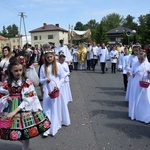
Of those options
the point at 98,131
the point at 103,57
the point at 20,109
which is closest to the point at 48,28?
the point at 103,57

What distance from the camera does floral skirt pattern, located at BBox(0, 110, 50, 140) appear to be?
356 centimetres

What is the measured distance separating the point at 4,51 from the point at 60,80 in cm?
256

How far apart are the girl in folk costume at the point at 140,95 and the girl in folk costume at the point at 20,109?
10.9 ft

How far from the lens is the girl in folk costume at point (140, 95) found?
246 inches

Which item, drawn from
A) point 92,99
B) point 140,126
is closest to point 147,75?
point 140,126

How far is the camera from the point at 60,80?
18.0ft

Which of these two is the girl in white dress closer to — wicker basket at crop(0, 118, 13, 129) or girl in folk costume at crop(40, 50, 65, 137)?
girl in folk costume at crop(40, 50, 65, 137)

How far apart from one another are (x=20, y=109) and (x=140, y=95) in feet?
12.4

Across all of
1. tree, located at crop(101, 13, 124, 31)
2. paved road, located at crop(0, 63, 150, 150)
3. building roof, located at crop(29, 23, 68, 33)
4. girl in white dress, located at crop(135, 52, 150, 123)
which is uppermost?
tree, located at crop(101, 13, 124, 31)

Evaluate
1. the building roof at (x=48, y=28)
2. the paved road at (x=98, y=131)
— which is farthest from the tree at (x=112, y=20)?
the paved road at (x=98, y=131)

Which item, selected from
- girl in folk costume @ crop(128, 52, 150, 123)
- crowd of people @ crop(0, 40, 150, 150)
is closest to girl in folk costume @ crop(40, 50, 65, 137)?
crowd of people @ crop(0, 40, 150, 150)

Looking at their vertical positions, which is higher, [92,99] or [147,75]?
[147,75]

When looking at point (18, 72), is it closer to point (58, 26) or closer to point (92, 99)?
point (92, 99)

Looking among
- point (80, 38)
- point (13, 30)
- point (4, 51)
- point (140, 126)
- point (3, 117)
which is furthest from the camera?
point (13, 30)
